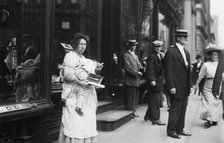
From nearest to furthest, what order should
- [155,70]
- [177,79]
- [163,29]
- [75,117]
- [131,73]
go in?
[75,117]
[177,79]
[155,70]
[131,73]
[163,29]

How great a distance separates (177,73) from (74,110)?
296 cm

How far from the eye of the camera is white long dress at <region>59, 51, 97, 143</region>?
4723mm

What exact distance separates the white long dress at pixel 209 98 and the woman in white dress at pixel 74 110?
454 cm

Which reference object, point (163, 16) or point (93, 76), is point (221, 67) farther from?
point (163, 16)

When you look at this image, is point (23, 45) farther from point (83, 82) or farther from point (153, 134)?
point (153, 134)

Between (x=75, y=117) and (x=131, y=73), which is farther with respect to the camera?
(x=131, y=73)

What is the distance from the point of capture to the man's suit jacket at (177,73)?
692 centimetres

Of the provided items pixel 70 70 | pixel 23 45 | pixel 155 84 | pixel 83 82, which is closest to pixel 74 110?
pixel 83 82

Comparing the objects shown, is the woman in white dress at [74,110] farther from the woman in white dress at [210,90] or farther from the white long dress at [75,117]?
the woman in white dress at [210,90]

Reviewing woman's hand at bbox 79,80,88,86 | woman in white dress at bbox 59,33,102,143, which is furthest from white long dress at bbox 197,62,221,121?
woman's hand at bbox 79,80,88,86

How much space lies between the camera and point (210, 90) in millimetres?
8641

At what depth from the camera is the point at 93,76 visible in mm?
4832

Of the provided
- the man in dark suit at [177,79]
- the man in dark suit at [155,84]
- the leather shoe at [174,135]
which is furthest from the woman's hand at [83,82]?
the man in dark suit at [155,84]

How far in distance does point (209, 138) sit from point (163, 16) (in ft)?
36.4
